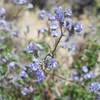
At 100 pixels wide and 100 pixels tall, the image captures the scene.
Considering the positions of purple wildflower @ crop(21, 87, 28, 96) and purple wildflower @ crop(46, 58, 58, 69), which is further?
purple wildflower @ crop(21, 87, 28, 96)

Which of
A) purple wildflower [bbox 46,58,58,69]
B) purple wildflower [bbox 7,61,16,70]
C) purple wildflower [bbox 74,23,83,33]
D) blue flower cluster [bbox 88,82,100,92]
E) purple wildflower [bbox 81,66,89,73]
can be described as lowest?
blue flower cluster [bbox 88,82,100,92]

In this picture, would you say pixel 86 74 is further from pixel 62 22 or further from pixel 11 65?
pixel 62 22

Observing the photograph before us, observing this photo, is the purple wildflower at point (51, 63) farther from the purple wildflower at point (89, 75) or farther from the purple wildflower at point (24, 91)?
the purple wildflower at point (89, 75)

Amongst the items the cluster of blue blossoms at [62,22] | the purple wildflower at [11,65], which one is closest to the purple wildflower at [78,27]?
the cluster of blue blossoms at [62,22]

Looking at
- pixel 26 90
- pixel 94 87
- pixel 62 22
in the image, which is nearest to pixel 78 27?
pixel 62 22

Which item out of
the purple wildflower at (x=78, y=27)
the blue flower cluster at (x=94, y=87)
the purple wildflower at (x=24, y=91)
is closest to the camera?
the purple wildflower at (x=78, y=27)

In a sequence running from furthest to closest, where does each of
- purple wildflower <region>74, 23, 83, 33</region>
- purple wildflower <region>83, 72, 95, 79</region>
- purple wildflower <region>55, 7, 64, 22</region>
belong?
purple wildflower <region>83, 72, 95, 79</region> < purple wildflower <region>74, 23, 83, 33</region> < purple wildflower <region>55, 7, 64, 22</region>

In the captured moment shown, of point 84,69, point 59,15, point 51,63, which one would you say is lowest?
point 84,69

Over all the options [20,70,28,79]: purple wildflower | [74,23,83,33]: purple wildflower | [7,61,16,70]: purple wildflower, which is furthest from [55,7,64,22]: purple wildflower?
[7,61,16,70]: purple wildflower

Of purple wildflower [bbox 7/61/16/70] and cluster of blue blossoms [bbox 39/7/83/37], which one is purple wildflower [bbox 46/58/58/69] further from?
purple wildflower [bbox 7/61/16/70]

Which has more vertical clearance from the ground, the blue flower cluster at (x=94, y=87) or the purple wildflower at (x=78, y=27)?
the purple wildflower at (x=78, y=27)

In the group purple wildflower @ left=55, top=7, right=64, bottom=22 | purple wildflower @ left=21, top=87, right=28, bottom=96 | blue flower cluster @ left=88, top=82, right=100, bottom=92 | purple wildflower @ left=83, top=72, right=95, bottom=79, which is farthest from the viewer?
purple wildflower @ left=83, top=72, right=95, bottom=79

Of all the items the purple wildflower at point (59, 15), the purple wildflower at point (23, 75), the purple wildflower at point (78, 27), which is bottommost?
the purple wildflower at point (23, 75)
